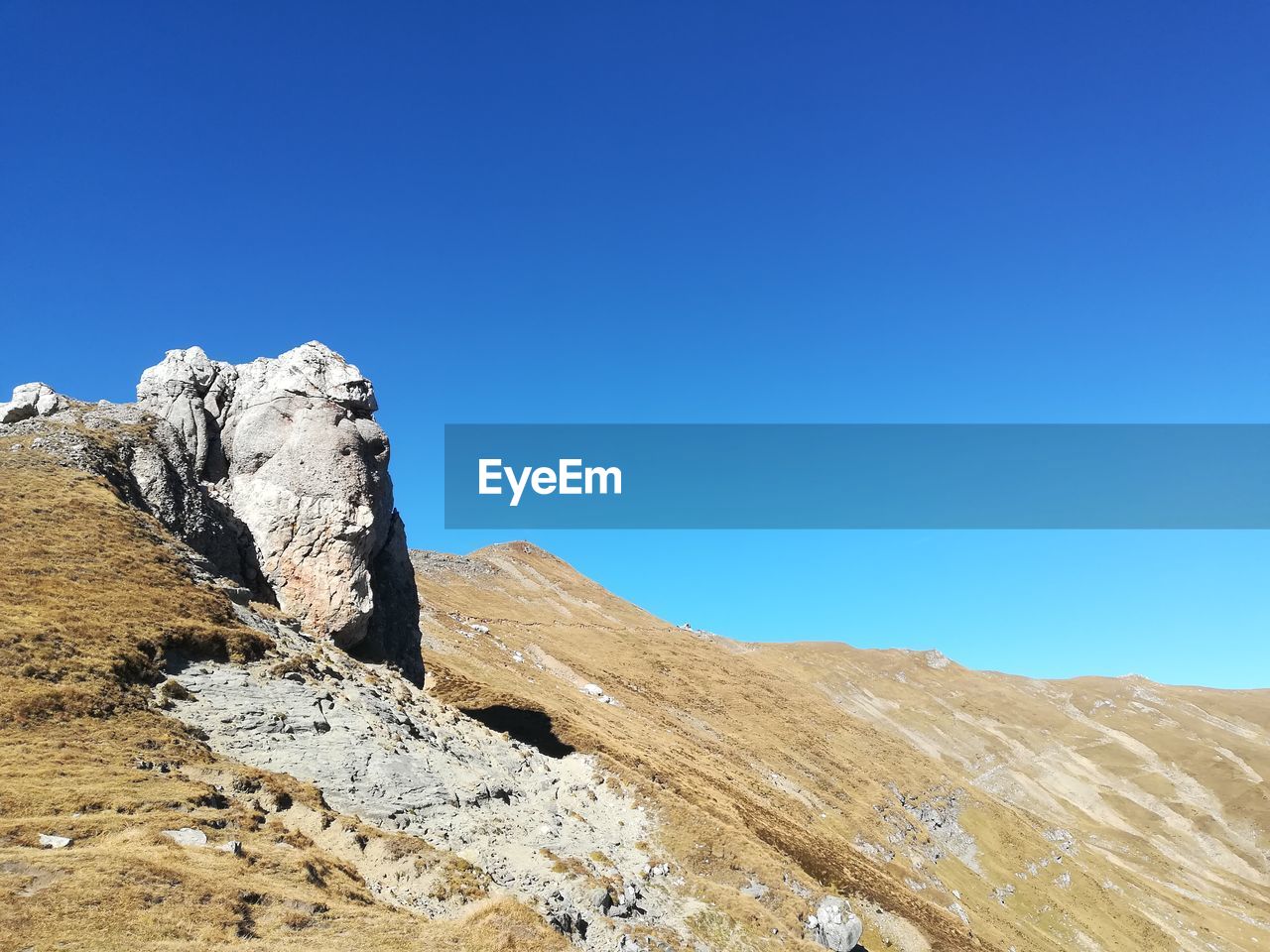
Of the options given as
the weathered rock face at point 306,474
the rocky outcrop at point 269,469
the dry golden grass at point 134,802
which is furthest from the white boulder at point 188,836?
the weathered rock face at point 306,474

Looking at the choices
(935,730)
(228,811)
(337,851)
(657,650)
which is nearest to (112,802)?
(228,811)

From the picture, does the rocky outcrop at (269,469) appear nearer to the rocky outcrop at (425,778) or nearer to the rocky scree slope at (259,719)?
the rocky scree slope at (259,719)

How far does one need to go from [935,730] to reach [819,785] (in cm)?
7889

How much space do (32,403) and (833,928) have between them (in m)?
48.6

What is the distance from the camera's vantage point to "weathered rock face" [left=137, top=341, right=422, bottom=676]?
123 feet

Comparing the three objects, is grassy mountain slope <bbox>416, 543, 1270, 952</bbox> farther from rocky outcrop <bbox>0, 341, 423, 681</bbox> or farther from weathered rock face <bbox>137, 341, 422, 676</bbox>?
rocky outcrop <bbox>0, 341, 423, 681</bbox>

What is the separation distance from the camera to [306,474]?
38.6 meters

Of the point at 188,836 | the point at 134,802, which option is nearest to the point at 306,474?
the point at 134,802

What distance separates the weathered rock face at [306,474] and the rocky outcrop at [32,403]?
382cm

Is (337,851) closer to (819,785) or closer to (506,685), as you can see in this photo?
(506,685)

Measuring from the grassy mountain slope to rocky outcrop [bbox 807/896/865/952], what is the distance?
3.07 ft

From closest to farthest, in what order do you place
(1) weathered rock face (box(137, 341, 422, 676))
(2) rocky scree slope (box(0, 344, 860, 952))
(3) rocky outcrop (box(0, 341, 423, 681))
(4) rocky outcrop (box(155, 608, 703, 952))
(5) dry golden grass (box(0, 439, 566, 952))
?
(5) dry golden grass (box(0, 439, 566, 952)), (2) rocky scree slope (box(0, 344, 860, 952)), (4) rocky outcrop (box(155, 608, 703, 952)), (3) rocky outcrop (box(0, 341, 423, 681)), (1) weathered rock face (box(137, 341, 422, 676))

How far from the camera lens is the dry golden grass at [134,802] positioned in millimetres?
13711

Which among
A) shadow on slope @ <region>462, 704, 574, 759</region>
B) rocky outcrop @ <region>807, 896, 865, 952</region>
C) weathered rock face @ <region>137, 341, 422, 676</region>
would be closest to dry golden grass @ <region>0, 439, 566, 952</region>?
weathered rock face @ <region>137, 341, 422, 676</region>
